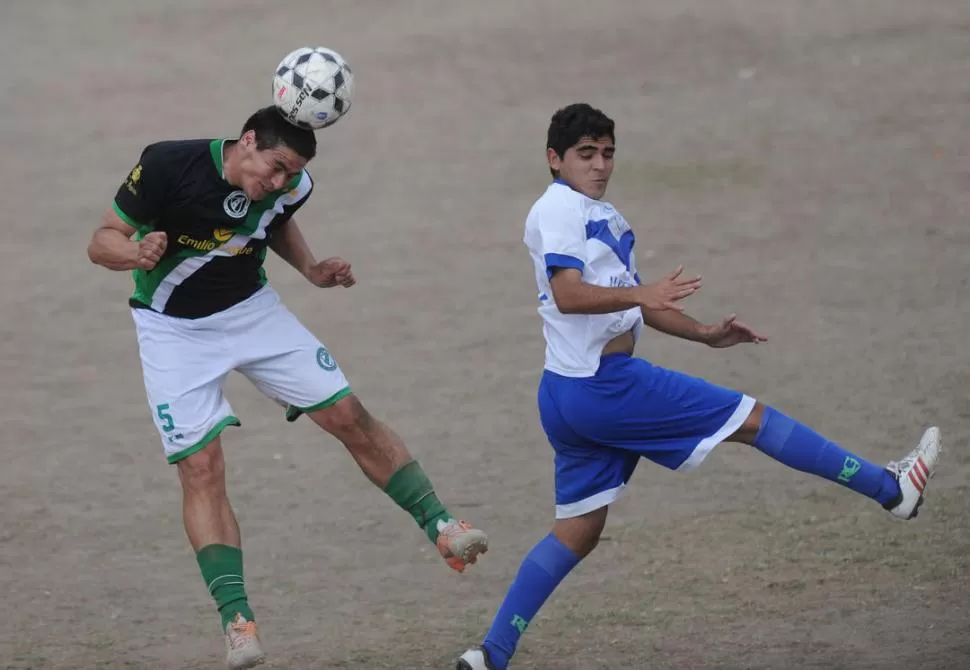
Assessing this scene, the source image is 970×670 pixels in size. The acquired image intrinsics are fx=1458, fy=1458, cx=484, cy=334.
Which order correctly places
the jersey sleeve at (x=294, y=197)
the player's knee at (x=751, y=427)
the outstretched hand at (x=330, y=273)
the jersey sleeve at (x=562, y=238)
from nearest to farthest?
the jersey sleeve at (x=562, y=238)
the player's knee at (x=751, y=427)
the jersey sleeve at (x=294, y=197)
the outstretched hand at (x=330, y=273)

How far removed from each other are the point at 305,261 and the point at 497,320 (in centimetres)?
452

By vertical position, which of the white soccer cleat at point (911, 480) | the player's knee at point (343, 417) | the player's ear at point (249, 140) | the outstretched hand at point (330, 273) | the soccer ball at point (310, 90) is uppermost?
the soccer ball at point (310, 90)

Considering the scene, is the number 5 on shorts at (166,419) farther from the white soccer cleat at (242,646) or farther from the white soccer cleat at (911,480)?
the white soccer cleat at (911,480)

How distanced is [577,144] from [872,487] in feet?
6.23

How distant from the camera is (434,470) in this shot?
8852 millimetres

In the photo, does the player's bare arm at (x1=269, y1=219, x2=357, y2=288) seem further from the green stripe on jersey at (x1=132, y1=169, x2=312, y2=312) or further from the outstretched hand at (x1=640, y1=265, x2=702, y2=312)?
the outstretched hand at (x1=640, y1=265, x2=702, y2=312)

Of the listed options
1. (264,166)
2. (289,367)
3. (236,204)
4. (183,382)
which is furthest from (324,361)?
(264,166)

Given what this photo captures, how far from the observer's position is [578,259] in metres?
5.77

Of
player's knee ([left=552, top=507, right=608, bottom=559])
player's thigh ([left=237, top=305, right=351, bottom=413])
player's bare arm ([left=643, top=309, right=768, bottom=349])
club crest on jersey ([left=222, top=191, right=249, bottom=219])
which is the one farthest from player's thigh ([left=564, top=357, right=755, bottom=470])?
club crest on jersey ([left=222, top=191, right=249, bottom=219])

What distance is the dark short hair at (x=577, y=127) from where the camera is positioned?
5.97 meters

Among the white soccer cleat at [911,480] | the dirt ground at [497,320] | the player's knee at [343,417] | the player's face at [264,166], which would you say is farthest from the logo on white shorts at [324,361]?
the white soccer cleat at [911,480]

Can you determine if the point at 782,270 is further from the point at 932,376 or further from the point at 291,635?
the point at 291,635

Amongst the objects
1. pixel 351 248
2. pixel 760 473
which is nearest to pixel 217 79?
pixel 351 248

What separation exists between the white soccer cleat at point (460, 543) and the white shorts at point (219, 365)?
79 centimetres
